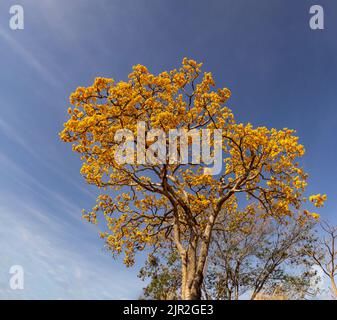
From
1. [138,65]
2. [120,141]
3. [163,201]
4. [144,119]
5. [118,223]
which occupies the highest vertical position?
[138,65]

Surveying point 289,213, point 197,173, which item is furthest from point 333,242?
point 197,173

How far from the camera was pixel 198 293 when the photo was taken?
13.6 m

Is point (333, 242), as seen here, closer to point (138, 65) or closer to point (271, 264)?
point (271, 264)

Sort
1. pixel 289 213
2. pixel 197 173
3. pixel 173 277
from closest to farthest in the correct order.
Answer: pixel 289 213
pixel 197 173
pixel 173 277

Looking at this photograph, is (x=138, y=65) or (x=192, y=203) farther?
(x=192, y=203)

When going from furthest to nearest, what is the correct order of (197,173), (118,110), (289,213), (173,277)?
(173,277) → (197,173) → (289,213) → (118,110)

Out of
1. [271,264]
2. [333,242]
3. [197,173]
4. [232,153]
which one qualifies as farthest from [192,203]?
[333,242]

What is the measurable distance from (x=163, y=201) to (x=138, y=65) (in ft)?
24.5

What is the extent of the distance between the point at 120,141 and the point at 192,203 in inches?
215
